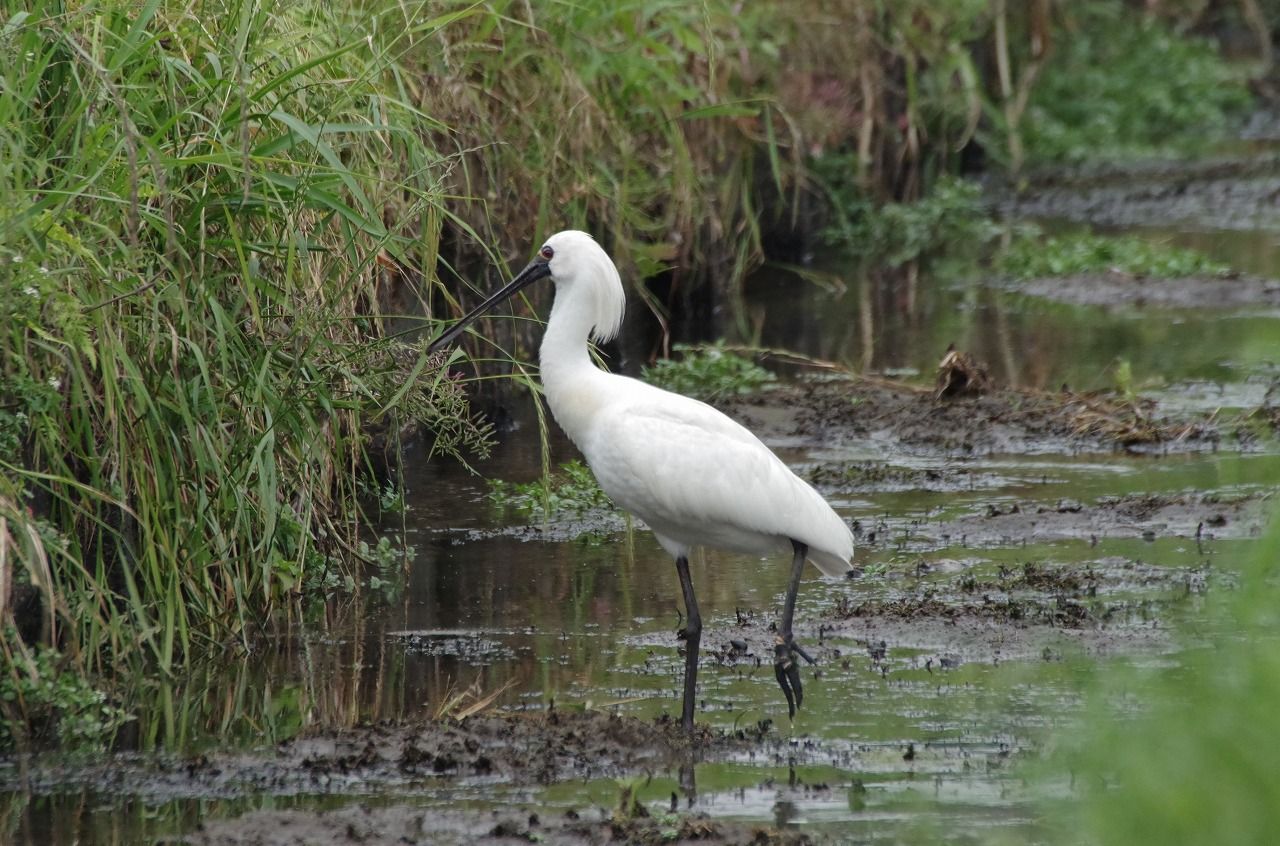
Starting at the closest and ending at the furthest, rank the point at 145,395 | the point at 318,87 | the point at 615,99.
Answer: the point at 145,395 < the point at 318,87 < the point at 615,99

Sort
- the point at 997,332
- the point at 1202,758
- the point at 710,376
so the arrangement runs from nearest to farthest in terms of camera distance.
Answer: the point at 1202,758, the point at 710,376, the point at 997,332

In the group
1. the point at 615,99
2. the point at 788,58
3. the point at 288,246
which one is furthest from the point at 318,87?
the point at 788,58

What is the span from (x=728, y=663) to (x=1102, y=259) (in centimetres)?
831

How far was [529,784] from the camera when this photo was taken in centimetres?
532

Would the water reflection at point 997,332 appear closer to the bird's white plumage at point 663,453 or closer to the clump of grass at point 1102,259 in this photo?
the clump of grass at point 1102,259

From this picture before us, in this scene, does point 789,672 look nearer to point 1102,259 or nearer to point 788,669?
point 788,669

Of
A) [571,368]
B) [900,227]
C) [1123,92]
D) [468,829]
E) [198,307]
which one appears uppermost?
[1123,92]

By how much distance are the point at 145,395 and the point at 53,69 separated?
1.17 m

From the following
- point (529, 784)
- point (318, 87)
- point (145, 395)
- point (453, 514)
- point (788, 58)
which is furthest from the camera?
point (788, 58)

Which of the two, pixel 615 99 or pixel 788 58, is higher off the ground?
pixel 788 58

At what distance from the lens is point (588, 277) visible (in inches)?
251

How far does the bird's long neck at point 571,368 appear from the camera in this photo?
6.31 metres

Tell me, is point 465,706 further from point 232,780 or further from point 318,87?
point 318,87

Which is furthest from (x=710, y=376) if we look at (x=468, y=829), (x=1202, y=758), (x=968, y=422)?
(x=1202, y=758)
